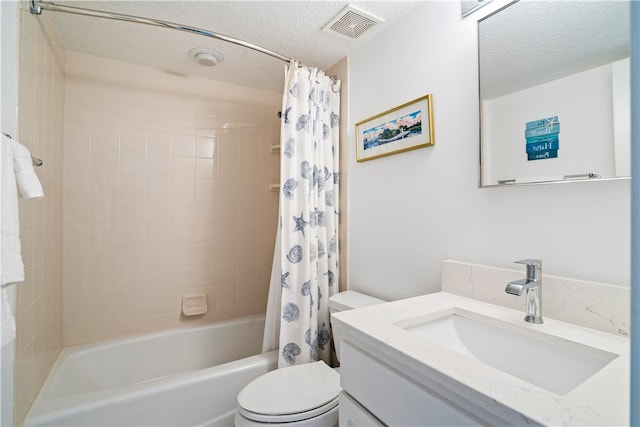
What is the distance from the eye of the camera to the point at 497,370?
1.99 feet

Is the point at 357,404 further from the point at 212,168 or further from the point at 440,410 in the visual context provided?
the point at 212,168

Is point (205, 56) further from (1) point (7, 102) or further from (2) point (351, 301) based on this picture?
(2) point (351, 301)

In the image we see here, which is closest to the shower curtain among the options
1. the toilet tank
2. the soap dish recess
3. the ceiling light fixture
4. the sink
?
the toilet tank

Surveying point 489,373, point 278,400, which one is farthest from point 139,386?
point 489,373

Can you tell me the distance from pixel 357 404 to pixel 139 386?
1007 millimetres

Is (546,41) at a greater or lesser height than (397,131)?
greater

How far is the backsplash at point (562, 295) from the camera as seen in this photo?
0.79 metres

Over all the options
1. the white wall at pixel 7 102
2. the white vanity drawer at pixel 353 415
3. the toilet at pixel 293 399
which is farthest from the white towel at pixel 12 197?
the white vanity drawer at pixel 353 415

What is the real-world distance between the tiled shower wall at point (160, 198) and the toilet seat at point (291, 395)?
106 centimetres

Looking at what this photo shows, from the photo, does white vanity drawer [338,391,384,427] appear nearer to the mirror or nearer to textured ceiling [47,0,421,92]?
the mirror

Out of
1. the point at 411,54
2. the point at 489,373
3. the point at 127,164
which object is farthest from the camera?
the point at 127,164

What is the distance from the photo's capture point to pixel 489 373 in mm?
601

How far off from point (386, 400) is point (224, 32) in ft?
5.92

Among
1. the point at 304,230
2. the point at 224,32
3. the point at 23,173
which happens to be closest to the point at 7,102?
the point at 23,173
